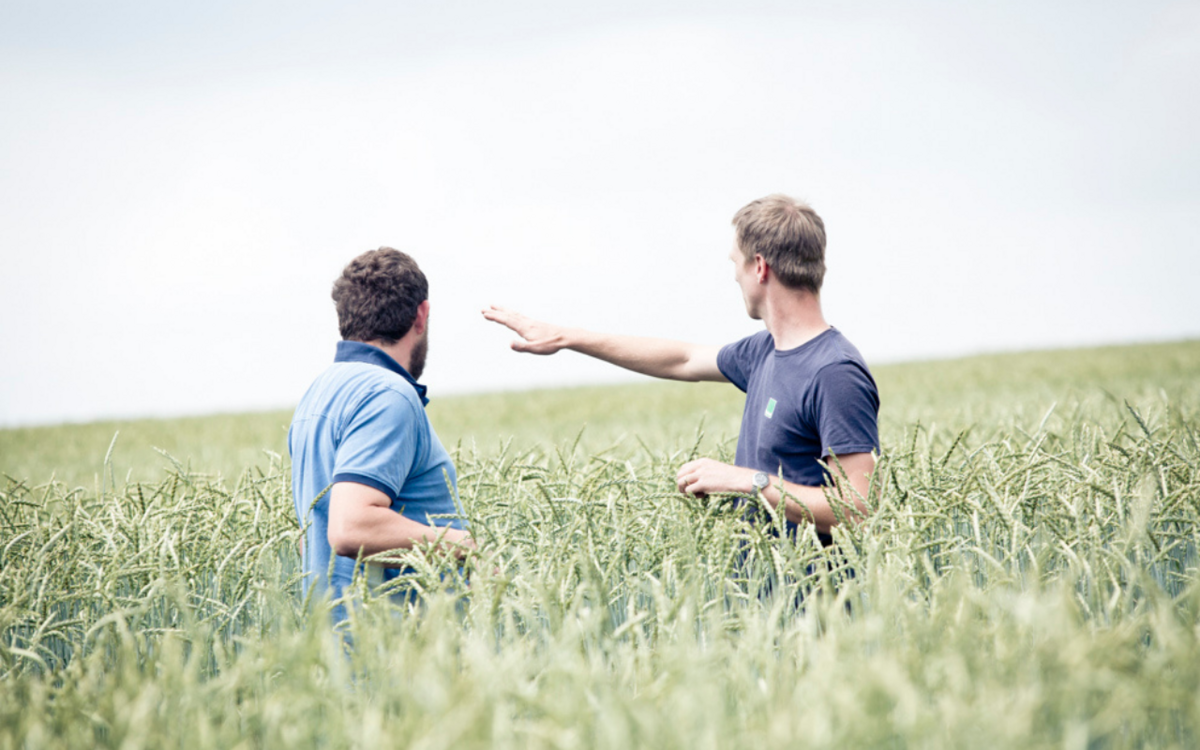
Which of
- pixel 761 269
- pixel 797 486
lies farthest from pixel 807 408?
pixel 761 269

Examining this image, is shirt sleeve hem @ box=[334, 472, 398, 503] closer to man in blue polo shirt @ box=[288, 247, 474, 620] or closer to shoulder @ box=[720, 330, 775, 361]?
man in blue polo shirt @ box=[288, 247, 474, 620]

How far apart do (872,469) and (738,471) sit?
0.48 metres

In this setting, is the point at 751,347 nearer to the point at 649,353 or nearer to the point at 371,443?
the point at 649,353

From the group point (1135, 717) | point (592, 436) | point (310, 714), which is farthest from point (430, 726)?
point (592, 436)

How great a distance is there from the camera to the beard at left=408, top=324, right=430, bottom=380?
3.33 m

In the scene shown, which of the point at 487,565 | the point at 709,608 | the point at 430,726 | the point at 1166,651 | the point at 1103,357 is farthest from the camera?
the point at 1103,357

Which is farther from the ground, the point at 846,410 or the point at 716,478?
the point at 846,410

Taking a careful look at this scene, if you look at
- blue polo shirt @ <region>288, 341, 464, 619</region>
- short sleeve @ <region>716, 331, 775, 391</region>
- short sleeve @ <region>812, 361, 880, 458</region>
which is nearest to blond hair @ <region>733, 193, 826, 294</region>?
short sleeve @ <region>716, 331, 775, 391</region>

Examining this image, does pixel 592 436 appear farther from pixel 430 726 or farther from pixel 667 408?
pixel 430 726

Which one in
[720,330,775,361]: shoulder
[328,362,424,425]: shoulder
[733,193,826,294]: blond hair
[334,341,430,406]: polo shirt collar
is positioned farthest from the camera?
[720,330,775,361]: shoulder

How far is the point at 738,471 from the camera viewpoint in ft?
9.52

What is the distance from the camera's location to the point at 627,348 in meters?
3.96

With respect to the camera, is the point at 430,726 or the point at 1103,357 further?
the point at 1103,357

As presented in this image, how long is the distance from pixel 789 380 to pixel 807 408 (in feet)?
0.50
